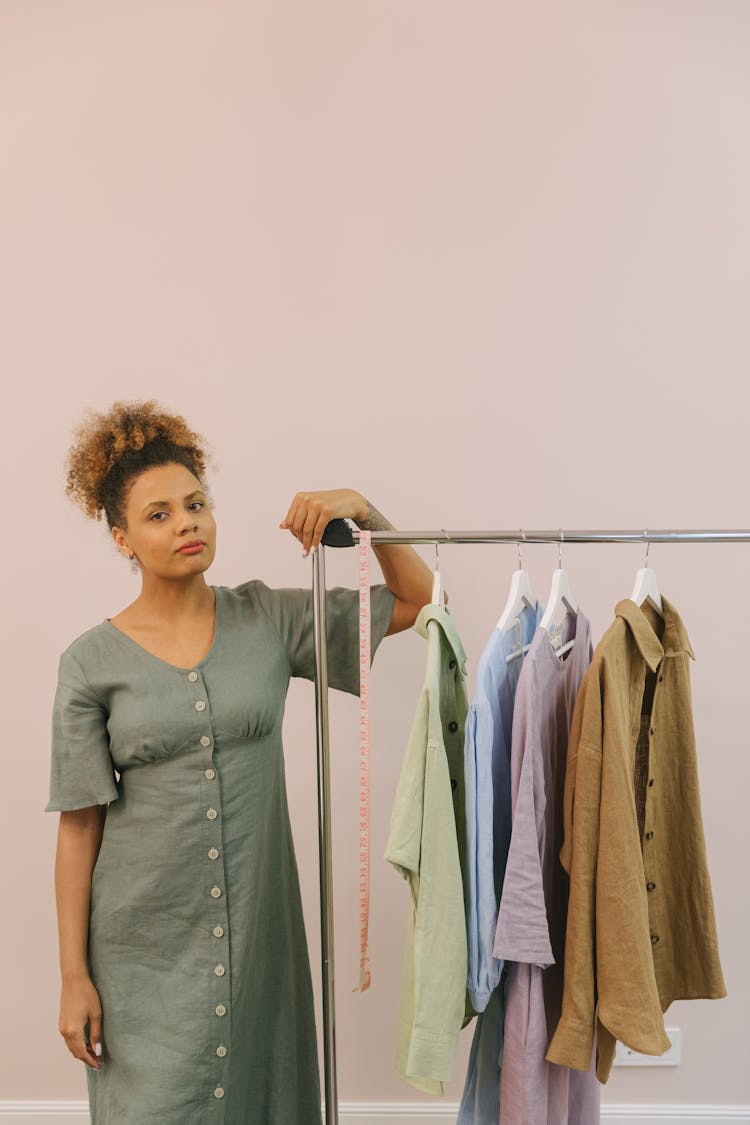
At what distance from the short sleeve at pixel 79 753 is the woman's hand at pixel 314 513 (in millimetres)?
398

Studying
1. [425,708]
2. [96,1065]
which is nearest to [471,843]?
[425,708]

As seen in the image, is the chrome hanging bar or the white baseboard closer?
the chrome hanging bar

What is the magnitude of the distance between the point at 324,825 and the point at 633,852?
1.55 ft

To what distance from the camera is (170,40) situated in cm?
224

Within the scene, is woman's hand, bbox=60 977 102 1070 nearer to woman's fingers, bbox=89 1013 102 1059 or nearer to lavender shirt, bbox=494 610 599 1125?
woman's fingers, bbox=89 1013 102 1059

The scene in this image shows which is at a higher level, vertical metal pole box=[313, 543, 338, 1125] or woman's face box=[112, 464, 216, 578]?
woman's face box=[112, 464, 216, 578]

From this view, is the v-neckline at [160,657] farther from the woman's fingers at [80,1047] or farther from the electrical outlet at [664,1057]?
the electrical outlet at [664,1057]

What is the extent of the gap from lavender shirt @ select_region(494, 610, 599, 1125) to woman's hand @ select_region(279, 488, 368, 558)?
0.35m

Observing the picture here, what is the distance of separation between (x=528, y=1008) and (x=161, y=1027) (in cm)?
57

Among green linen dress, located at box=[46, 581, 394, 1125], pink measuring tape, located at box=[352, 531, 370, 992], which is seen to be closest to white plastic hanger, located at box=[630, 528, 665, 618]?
pink measuring tape, located at box=[352, 531, 370, 992]

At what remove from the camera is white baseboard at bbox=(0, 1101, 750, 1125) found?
231 centimetres

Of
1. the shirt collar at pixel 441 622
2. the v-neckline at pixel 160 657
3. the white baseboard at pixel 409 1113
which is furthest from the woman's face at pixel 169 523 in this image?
the white baseboard at pixel 409 1113

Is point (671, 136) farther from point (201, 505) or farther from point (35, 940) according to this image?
point (35, 940)

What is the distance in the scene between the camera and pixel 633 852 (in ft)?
4.38
